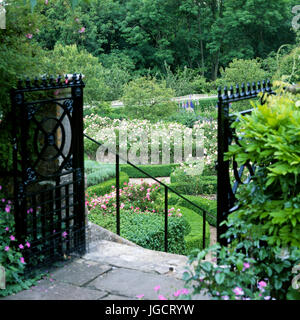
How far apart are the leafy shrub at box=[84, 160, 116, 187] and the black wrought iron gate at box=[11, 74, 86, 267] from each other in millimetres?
4751

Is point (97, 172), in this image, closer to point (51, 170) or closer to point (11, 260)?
point (51, 170)

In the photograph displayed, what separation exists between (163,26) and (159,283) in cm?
2938

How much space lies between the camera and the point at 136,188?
319 inches

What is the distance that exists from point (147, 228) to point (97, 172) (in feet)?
11.8

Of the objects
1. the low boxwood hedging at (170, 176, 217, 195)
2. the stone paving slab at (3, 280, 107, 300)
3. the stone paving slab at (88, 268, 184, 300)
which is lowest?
the low boxwood hedging at (170, 176, 217, 195)

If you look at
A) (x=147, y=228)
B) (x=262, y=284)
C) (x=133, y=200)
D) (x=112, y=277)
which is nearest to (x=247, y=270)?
(x=262, y=284)

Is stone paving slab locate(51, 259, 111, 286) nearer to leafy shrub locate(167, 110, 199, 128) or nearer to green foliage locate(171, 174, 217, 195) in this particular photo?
green foliage locate(171, 174, 217, 195)

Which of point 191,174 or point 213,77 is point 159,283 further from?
point 213,77

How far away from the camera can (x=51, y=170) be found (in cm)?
436

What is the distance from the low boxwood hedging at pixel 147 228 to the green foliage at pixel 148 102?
978 cm

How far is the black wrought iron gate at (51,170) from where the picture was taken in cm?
371

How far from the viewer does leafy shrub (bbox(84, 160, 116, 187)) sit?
922 centimetres

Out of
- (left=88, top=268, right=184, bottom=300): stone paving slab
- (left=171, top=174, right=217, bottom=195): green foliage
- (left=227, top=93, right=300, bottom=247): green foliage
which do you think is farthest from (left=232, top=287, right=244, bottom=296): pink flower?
(left=171, top=174, right=217, bottom=195): green foliage
